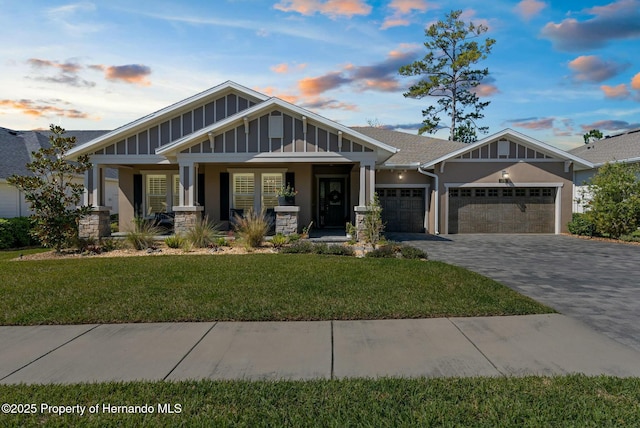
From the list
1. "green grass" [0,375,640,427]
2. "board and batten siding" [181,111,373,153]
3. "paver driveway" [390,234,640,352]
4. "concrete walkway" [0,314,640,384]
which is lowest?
"concrete walkway" [0,314,640,384]

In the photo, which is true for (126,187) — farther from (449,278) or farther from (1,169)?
(449,278)

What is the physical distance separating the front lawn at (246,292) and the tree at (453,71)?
1040 inches

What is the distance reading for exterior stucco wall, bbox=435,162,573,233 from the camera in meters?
17.6

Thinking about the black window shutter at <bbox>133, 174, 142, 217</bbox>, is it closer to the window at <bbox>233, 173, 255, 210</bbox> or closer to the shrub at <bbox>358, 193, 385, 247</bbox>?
the window at <bbox>233, 173, 255, 210</bbox>

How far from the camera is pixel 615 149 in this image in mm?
21594

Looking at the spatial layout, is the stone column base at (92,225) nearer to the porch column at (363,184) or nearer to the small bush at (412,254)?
the porch column at (363,184)

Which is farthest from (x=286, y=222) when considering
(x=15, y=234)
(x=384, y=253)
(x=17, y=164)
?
(x=17, y=164)

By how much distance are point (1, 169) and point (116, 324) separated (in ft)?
60.6

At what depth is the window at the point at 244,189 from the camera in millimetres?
16109

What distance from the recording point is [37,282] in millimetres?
7438

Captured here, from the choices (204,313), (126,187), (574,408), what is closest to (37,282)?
(204,313)

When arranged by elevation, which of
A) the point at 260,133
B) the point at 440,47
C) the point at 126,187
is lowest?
the point at 126,187

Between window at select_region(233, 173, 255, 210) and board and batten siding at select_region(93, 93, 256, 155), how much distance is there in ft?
8.13

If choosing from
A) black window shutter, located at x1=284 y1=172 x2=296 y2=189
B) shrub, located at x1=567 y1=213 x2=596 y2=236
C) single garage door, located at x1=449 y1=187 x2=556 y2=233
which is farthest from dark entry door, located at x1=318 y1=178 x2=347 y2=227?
shrub, located at x1=567 y1=213 x2=596 y2=236
